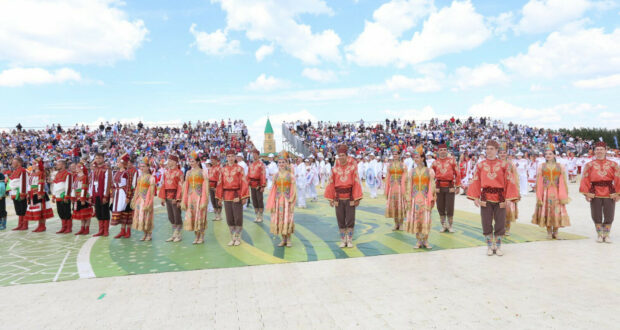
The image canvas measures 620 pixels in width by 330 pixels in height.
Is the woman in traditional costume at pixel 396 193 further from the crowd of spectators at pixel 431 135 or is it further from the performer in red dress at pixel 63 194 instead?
the crowd of spectators at pixel 431 135

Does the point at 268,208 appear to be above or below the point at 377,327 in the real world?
above

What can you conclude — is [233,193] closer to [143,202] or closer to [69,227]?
[143,202]

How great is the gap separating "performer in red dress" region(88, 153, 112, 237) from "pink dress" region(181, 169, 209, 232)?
203 cm

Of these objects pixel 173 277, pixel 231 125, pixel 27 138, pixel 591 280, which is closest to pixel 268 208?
pixel 173 277

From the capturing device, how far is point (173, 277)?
5.36 m

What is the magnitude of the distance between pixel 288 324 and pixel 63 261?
4.69m

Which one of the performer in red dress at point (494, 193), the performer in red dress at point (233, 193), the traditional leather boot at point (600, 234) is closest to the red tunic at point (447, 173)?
the performer in red dress at point (494, 193)

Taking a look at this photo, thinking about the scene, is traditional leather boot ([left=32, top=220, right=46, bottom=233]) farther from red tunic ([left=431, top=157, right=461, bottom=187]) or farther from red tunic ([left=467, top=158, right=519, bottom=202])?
red tunic ([left=467, top=158, right=519, bottom=202])

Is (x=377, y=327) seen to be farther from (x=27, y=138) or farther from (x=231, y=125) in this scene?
(x=27, y=138)

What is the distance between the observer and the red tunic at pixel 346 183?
677 cm

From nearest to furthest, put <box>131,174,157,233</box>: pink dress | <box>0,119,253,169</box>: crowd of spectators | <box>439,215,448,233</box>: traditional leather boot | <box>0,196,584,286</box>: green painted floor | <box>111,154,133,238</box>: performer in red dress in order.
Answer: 1. <box>0,196,584,286</box>: green painted floor
2. <box>131,174,157,233</box>: pink dress
3. <box>111,154,133,238</box>: performer in red dress
4. <box>439,215,448,233</box>: traditional leather boot
5. <box>0,119,253,169</box>: crowd of spectators

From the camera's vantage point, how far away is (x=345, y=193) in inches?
268

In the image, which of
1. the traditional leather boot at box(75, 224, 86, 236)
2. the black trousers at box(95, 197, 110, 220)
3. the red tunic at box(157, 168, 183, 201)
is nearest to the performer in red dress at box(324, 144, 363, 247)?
the red tunic at box(157, 168, 183, 201)

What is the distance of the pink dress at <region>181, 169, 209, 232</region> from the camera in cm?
730
